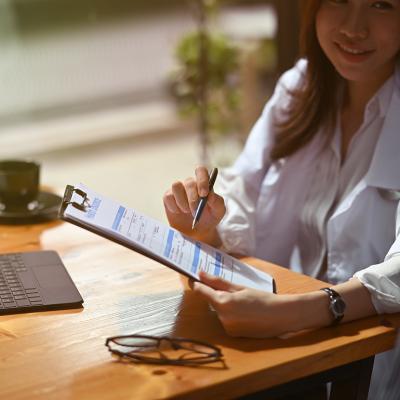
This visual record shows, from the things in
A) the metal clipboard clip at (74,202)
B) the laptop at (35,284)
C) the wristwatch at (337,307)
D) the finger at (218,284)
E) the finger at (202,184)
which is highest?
the metal clipboard clip at (74,202)

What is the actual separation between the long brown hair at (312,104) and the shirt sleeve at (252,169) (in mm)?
44

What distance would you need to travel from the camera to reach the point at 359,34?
66.6 inches

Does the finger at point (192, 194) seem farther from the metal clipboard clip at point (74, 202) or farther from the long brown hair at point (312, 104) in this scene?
the long brown hair at point (312, 104)

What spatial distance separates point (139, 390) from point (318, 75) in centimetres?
100

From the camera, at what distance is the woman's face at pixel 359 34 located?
1.69 m

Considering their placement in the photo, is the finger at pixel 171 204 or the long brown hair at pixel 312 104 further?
the long brown hair at pixel 312 104

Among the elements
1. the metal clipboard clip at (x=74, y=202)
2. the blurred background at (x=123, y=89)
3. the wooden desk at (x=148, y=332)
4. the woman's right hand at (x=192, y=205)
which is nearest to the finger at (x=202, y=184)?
the woman's right hand at (x=192, y=205)

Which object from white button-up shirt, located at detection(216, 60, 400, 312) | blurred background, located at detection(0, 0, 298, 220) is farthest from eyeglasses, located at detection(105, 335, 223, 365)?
blurred background, located at detection(0, 0, 298, 220)

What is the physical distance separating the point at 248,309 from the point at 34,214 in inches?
30.0

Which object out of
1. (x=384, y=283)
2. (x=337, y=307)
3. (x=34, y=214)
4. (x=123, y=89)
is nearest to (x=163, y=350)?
(x=337, y=307)

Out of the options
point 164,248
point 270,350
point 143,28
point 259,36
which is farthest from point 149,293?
point 143,28

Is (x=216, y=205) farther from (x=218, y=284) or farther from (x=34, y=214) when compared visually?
(x=34, y=214)

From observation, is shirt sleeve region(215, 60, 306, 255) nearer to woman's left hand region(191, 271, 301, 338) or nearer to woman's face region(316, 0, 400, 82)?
woman's face region(316, 0, 400, 82)

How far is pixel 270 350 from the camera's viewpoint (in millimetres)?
1211
